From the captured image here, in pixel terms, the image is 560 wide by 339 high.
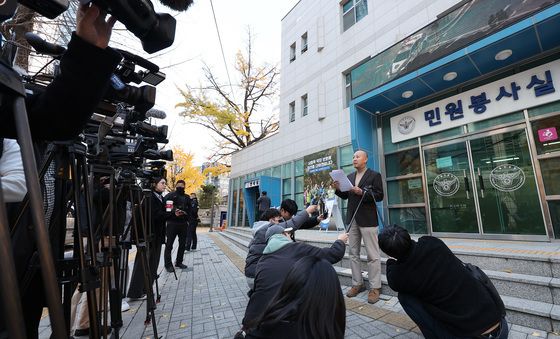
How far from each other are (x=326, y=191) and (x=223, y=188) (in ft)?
139

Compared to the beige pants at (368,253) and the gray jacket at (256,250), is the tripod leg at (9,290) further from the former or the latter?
the beige pants at (368,253)

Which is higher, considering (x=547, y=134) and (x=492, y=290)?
(x=547, y=134)

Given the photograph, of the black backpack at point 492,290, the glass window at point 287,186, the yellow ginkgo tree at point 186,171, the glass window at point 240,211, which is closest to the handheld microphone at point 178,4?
the black backpack at point 492,290

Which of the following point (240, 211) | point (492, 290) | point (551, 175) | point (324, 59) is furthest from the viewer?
point (240, 211)

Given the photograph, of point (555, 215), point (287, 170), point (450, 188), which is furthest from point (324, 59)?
point (555, 215)

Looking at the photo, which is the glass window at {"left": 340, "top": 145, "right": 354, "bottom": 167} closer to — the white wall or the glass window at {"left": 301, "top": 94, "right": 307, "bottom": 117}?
the white wall

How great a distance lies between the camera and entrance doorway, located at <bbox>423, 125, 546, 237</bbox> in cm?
493

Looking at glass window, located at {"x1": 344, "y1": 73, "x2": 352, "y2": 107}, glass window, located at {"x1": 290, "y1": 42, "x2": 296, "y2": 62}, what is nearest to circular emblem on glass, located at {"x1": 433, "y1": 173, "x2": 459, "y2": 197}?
glass window, located at {"x1": 344, "y1": 73, "x2": 352, "y2": 107}

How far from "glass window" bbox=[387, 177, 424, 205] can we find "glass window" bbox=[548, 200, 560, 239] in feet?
7.30

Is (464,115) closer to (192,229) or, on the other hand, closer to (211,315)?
(211,315)

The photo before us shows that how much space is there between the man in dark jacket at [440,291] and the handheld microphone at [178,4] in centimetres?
220

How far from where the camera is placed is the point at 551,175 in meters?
4.68

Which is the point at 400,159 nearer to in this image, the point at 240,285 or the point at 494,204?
the point at 494,204

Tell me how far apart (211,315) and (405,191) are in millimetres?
5554
